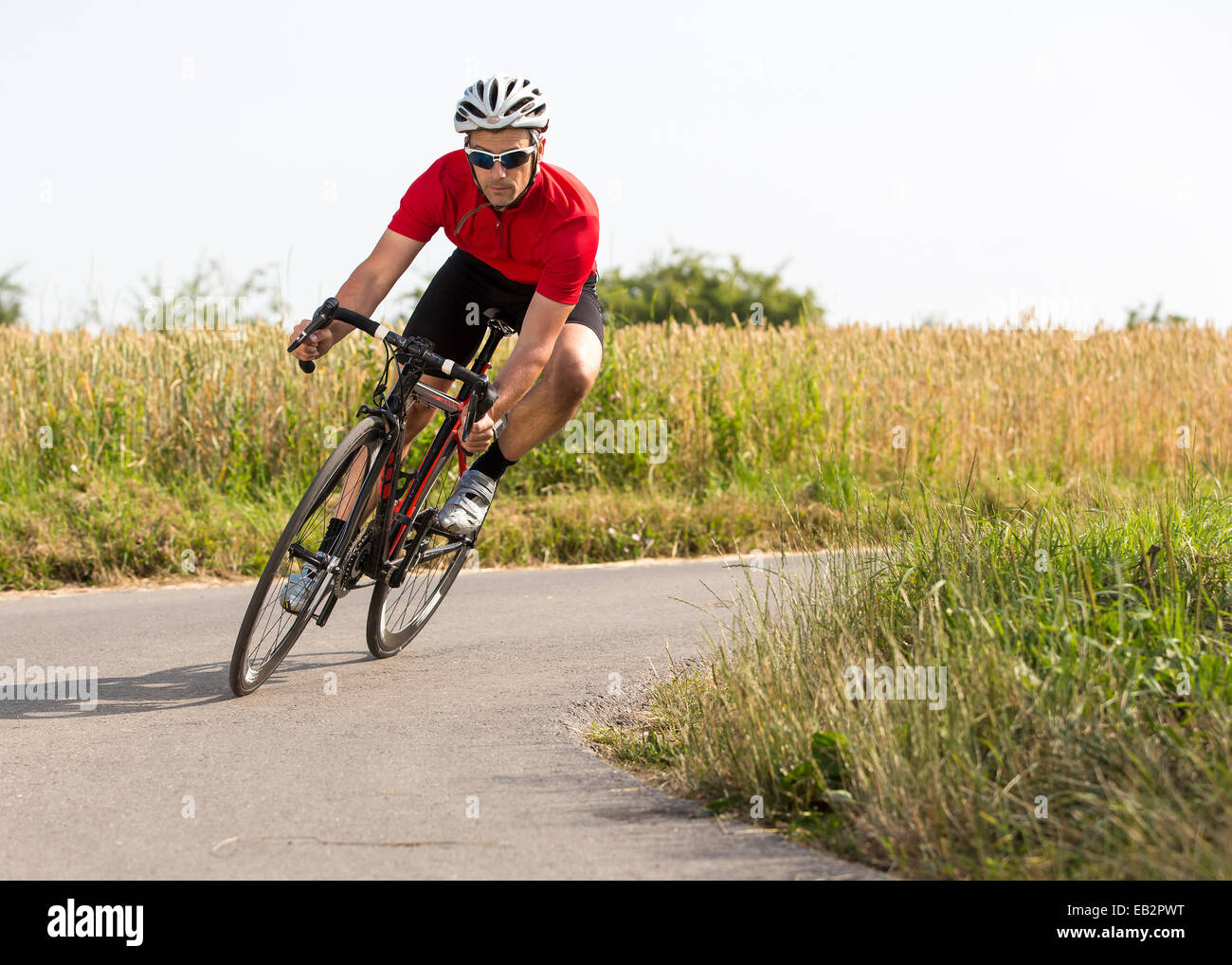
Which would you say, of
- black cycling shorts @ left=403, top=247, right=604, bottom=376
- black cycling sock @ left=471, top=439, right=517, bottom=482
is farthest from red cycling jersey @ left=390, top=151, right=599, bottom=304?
black cycling sock @ left=471, top=439, right=517, bottom=482

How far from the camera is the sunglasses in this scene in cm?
531

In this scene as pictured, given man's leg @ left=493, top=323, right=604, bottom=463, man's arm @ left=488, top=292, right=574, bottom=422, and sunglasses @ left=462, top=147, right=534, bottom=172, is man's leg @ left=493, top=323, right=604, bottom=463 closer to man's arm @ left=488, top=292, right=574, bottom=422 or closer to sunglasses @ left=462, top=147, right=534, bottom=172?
man's arm @ left=488, top=292, right=574, bottom=422

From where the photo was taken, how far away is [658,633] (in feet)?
22.4

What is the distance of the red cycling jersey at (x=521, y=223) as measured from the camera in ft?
18.0

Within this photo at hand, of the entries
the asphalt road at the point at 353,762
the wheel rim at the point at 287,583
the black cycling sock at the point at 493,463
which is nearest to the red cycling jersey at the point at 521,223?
the black cycling sock at the point at 493,463

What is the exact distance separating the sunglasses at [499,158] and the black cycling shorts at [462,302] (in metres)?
0.73

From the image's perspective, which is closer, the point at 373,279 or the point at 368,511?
the point at 368,511

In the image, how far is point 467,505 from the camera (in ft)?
18.6

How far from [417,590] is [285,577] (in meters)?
1.25

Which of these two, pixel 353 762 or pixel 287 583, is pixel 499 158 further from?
pixel 353 762

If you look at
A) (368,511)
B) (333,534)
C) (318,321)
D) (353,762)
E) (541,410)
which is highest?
(318,321)

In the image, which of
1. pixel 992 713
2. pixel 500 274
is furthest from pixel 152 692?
pixel 992 713

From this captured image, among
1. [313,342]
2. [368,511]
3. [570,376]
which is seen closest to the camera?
[313,342]
